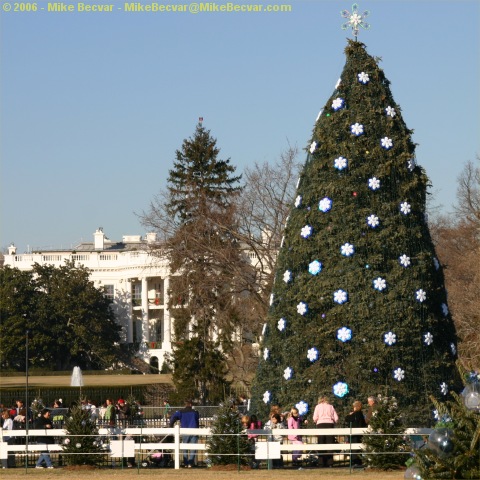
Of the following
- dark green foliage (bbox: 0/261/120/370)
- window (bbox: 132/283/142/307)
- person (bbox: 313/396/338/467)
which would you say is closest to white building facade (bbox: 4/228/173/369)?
window (bbox: 132/283/142/307)

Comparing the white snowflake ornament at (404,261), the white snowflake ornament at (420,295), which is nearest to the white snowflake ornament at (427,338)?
the white snowflake ornament at (420,295)

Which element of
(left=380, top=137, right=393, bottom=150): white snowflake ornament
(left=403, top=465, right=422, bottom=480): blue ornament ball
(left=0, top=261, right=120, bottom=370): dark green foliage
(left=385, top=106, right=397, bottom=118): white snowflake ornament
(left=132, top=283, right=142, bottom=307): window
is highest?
(left=132, top=283, right=142, bottom=307): window

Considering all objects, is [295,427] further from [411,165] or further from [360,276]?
[411,165]

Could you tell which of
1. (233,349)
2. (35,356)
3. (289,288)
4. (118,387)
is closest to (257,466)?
(289,288)

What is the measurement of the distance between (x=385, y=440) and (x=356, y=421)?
1.08m

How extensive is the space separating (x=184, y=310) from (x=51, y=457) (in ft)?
103

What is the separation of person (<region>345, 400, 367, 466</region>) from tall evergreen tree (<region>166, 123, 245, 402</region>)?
80.2ft

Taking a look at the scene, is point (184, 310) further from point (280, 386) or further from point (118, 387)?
point (280, 386)

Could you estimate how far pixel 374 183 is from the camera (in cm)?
2330

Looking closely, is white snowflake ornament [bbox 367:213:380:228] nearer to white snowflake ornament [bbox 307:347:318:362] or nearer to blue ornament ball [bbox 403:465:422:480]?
white snowflake ornament [bbox 307:347:318:362]

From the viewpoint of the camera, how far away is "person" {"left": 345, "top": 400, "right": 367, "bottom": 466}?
21.8 m

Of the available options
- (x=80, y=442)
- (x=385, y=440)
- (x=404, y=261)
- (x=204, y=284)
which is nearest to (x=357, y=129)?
(x=404, y=261)

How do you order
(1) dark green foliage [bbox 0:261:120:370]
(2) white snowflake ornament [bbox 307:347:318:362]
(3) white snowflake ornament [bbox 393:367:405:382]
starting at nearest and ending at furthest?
(3) white snowflake ornament [bbox 393:367:405:382]
(2) white snowflake ornament [bbox 307:347:318:362]
(1) dark green foliage [bbox 0:261:120:370]

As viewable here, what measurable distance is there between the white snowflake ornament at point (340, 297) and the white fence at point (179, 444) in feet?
8.22
